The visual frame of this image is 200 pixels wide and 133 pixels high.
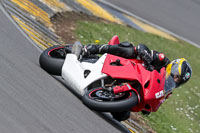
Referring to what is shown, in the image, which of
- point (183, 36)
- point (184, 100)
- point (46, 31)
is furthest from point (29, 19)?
point (183, 36)

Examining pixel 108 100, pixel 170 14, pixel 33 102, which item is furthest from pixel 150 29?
pixel 33 102

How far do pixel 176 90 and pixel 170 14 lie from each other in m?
5.74

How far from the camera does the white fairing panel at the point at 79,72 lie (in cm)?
595

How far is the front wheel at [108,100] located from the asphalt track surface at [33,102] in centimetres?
15

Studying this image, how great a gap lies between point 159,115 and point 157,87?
293 cm

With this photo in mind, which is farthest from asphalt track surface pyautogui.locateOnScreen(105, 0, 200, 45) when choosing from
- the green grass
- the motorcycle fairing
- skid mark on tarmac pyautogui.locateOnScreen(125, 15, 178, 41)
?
the motorcycle fairing

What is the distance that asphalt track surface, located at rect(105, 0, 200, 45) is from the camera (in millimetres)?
15195

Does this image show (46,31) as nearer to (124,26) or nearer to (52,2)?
(52,2)

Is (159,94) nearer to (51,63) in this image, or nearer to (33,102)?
(51,63)

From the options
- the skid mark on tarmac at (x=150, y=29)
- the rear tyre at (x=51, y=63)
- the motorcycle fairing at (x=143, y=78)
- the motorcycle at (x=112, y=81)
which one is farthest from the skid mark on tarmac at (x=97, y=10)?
the motorcycle fairing at (x=143, y=78)

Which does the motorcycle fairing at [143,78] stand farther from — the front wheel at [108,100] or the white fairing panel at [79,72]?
the front wheel at [108,100]

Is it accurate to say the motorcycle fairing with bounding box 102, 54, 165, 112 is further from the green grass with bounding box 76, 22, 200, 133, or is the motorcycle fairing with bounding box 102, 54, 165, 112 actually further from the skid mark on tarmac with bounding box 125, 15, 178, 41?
the skid mark on tarmac with bounding box 125, 15, 178, 41

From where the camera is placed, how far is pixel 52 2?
1105 centimetres

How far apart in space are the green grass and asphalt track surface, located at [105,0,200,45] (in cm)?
88
